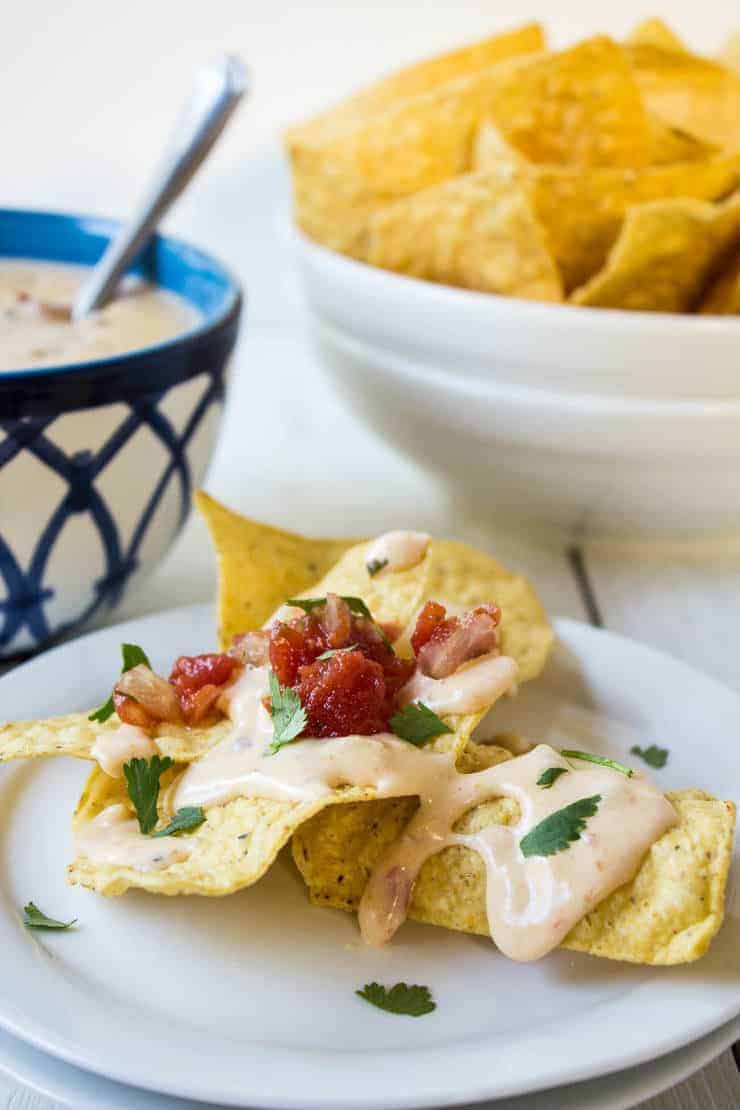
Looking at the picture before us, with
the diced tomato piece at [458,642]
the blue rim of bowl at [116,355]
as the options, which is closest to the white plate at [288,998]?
the diced tomato piece at [458,642]

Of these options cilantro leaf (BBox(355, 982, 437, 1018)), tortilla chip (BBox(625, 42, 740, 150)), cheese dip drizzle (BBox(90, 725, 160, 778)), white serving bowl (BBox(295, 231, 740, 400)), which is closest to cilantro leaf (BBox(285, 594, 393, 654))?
cheese dip drizzle (BBox(90, 725, 160, 778))

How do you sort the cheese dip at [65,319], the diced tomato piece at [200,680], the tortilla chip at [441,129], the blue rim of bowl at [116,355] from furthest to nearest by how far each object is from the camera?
the tortilla chip at [441,129] → the cheese dip at [65,319] → the blue rim of bowl at [116,355] → the diced tomato piece at [200,680]

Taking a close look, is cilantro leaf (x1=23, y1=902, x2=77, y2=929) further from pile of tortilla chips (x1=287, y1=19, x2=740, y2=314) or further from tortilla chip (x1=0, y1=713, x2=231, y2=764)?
pile of tortilla chips (x1=287, y1=19, x2=740, y2=314)

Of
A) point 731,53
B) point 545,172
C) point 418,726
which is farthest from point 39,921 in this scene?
point 731,53

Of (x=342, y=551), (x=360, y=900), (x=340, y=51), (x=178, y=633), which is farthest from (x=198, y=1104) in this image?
(x=340, y=51)

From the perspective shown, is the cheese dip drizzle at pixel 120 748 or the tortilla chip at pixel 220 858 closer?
the tortilla chip at pixel 220 858

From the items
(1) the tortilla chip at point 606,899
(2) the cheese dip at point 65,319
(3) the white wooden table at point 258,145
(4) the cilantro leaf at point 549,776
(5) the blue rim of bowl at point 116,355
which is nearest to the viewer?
(1) the tortilla chip at point 606,899

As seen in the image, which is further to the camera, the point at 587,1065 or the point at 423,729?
the point at 423,729

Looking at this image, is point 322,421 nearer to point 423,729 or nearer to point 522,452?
point 522,452

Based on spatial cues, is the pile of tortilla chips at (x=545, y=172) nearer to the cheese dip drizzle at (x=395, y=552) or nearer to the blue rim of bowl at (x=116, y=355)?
the blue rim of bowl at (x=116, y=355)
